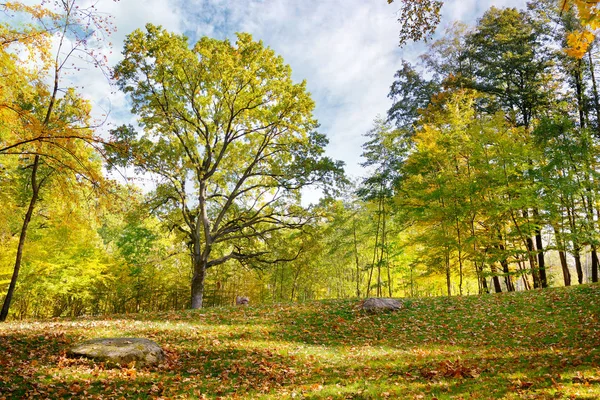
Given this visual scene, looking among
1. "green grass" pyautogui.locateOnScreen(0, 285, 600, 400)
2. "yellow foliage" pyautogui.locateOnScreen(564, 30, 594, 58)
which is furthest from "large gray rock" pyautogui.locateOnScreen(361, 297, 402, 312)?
"yellow foliage" pyautogui.locateOnScreen(564, 30, 594, 58)

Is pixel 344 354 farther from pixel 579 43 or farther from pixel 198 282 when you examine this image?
pixel 198 282

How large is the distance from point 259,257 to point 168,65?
42.9 feet

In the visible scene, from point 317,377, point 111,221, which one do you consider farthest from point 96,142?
point 111,221

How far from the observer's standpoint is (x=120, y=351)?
834 centimetres

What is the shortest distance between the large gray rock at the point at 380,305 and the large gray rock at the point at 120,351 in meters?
9.04

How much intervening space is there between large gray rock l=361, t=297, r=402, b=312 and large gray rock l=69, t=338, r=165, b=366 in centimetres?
904

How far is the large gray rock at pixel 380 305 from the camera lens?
1499 centimetres

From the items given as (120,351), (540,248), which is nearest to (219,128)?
(120,351)

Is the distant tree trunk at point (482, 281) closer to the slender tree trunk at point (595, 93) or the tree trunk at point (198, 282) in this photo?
the slender tree trunk at point (595, 93)

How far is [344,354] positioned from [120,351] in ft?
19.2

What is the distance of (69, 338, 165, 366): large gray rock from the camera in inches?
321

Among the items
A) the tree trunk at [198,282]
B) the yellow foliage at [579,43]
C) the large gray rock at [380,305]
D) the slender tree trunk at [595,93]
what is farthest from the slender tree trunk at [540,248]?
the tree trunk at [198,282]

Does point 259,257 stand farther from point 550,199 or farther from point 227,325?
point 550,199

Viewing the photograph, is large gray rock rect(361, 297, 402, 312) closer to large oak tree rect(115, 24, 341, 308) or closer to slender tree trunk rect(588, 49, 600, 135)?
large oak tree rect(115, 24, 341, 308)
